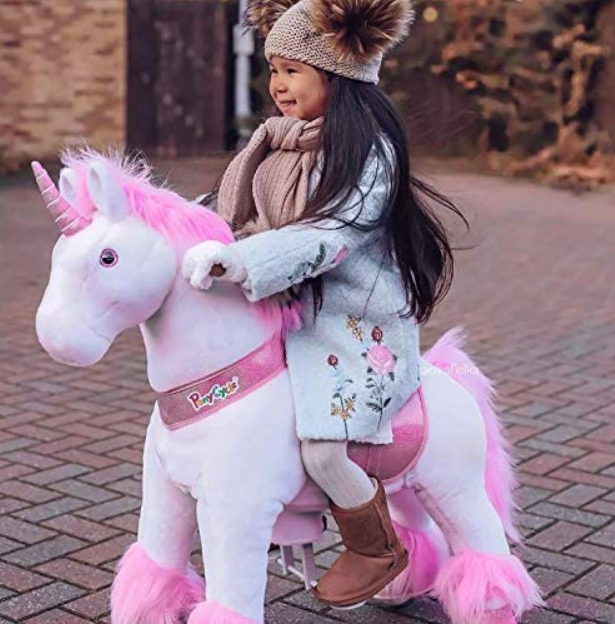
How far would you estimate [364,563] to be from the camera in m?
2.88

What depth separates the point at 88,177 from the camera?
101 inches

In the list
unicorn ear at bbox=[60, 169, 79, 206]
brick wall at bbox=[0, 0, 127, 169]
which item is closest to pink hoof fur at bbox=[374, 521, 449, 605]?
unicorn ear at bbox=[60, 169, 79, 206]

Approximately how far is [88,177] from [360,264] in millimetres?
651

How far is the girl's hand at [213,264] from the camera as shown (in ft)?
8.26

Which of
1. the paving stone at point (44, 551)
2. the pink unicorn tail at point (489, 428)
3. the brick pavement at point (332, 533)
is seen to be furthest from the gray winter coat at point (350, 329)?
the paving stone at point (44, 551)

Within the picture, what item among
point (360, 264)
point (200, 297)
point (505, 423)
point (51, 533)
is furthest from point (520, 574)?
point (505, 423)

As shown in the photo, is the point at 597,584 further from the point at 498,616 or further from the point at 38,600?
the point at 38,600

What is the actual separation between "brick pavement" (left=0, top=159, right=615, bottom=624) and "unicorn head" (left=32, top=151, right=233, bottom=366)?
50 centimetres

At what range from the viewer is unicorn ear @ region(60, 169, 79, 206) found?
2.63 meters

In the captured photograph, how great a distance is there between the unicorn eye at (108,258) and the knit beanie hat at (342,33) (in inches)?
24.6

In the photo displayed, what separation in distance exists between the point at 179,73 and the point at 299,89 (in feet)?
41.4

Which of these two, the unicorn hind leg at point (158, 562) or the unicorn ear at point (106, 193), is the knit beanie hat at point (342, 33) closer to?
the unicorn ear at point (106, 193)

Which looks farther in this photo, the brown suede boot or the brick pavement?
the brick pavement

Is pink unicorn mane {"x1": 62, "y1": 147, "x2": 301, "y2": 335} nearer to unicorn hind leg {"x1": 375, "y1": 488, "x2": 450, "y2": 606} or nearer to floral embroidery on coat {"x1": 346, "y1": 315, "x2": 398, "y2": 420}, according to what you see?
floral embroidery on coat {"x1": 346, "y1": 315, "x2": 398, "y2": 420}
